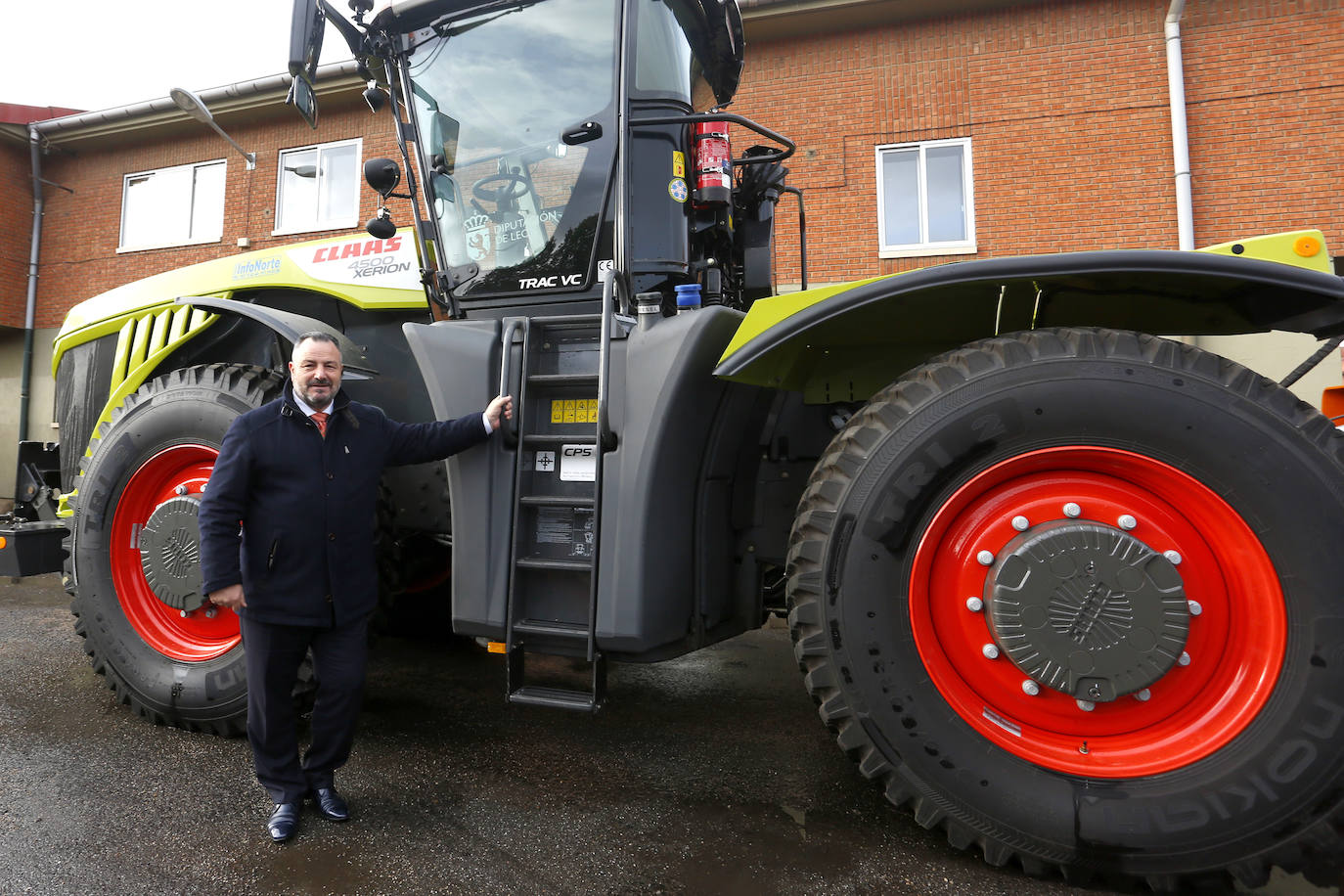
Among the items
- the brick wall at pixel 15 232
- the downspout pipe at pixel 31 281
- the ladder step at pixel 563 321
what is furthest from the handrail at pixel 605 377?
the brick wall at pixel 15 232

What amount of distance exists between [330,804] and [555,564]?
100cm

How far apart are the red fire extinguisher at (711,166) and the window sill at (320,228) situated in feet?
28.4

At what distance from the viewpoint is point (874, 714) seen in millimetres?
1946

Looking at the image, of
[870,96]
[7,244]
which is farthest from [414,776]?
[7,244]

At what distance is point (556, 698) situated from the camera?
7.78 ft

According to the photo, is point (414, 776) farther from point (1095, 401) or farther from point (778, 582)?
point (1095, 401)

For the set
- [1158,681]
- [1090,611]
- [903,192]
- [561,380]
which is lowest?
[1158,681]

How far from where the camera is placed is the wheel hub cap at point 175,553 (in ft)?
9.57

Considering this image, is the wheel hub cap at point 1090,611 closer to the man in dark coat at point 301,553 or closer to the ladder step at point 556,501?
the ladder step at point 556,501

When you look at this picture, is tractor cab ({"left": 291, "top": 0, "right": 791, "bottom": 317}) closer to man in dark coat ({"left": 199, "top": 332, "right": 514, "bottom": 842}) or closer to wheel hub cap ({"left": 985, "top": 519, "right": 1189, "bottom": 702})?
man in dark coat ({"left": 199, "top": 332, "right": 514, "bottom": 842})

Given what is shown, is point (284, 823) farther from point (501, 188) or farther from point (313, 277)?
point (313, 277)

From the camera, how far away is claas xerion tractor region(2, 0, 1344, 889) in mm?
1787

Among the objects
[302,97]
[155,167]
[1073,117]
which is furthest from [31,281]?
[1073,117]

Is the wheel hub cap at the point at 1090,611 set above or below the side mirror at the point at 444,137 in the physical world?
below
